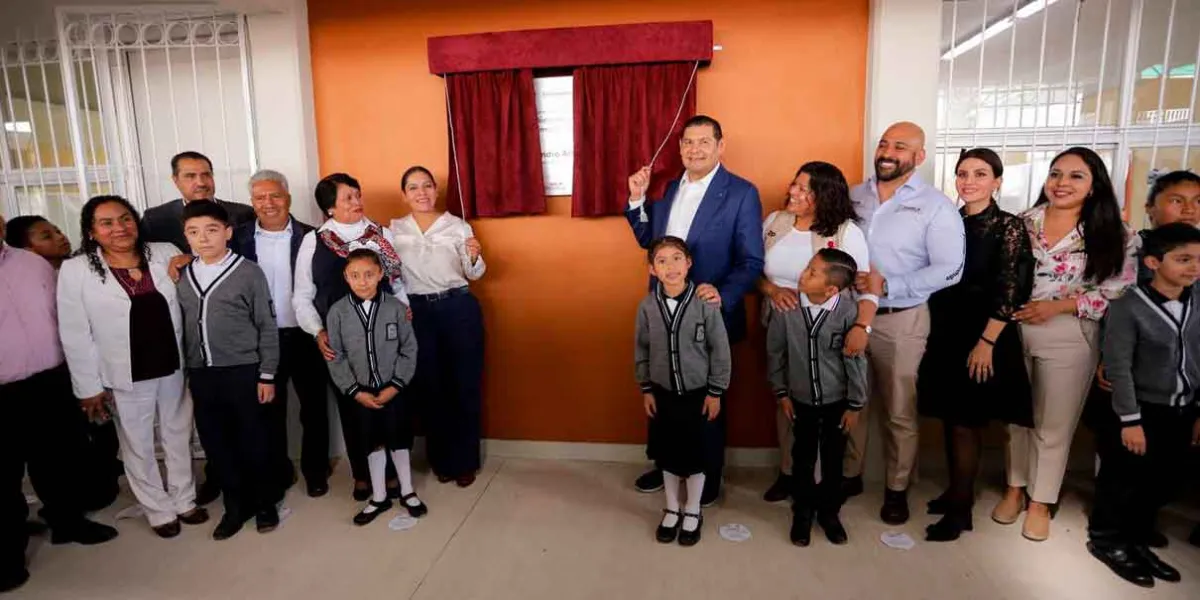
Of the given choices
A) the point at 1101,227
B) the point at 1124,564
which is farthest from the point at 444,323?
the point at 1124,564

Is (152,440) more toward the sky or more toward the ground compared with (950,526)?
more toward the sky

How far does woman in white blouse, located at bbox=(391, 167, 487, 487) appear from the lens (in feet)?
9.27

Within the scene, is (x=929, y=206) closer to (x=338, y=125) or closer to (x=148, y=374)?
(x=338, y=125)

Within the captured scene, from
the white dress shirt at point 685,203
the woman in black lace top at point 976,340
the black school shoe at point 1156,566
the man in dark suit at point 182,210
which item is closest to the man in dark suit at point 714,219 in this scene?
the white dress shirt at point 685,203

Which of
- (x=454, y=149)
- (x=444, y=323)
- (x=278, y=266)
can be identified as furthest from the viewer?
(x=454, y=149)

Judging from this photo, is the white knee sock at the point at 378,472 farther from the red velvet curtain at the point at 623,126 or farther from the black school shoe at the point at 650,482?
the red velvet curtain at the point at 623,126

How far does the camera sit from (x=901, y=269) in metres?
2.46

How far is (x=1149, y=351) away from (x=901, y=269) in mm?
846

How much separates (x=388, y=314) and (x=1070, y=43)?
11.0 ft

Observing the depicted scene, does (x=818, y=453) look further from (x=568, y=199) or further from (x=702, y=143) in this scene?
(x=568, y=199)

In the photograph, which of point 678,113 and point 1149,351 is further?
point 678,113

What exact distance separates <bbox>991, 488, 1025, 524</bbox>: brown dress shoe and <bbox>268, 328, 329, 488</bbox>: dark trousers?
3039mm

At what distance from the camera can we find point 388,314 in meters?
2.56

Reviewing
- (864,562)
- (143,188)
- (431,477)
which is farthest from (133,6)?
(864,562)
